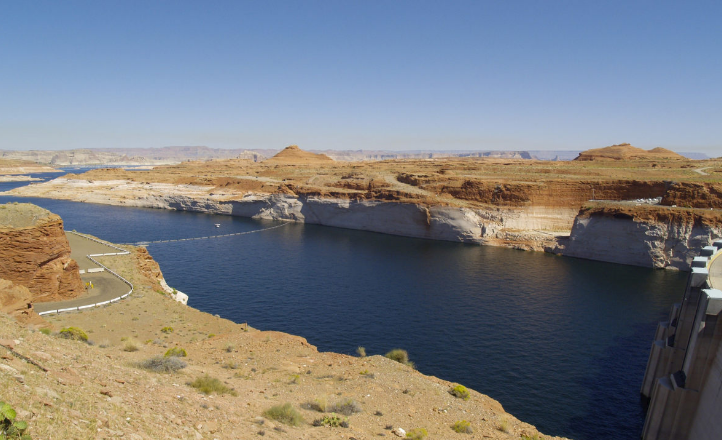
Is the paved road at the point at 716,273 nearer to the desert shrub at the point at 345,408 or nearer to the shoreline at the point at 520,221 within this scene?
the desert shrub at the point at 345,408

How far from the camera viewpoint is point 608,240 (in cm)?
4959

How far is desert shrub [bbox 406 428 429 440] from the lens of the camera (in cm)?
1223

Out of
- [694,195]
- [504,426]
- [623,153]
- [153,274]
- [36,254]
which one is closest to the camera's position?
[504,426]

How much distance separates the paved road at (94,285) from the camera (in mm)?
22475

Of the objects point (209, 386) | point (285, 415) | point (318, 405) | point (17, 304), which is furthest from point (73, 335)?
point (318, 405)

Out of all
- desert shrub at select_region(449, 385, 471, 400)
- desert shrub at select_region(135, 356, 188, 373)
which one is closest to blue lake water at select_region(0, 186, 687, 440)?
desert shrub at select_region(449, 385, 471, 400)

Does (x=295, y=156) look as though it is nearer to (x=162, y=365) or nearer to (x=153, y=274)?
(x=153, y=274)

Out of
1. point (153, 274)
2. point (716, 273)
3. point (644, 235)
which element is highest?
point (716, 273)

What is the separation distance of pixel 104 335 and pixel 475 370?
1800cm

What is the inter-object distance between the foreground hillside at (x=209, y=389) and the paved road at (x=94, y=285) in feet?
4.74

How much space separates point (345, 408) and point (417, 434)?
7.56 feet

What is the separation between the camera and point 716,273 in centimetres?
2233

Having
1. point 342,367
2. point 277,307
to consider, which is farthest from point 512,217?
point 342,367

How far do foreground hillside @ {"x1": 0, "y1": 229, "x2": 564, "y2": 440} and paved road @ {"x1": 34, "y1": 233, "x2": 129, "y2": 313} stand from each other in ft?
4.74
